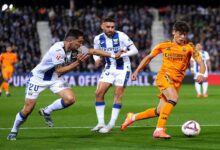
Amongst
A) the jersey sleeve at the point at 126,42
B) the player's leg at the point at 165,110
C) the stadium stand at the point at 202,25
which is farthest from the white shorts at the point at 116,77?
the stadium stand at the point at 202,25

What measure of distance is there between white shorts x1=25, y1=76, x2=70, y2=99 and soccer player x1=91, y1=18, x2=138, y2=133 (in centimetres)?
123

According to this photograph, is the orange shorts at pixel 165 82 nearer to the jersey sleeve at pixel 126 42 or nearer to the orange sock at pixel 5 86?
the jersey sleeve at pixel 126 42

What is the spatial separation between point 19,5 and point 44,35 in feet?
23.0

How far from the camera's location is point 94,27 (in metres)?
38.3

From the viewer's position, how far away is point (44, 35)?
4028 cm

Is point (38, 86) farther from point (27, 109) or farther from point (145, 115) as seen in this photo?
point (145, 115)

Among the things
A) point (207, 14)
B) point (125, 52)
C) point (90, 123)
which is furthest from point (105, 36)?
point (207, 14)

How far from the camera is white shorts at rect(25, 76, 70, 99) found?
10484mm

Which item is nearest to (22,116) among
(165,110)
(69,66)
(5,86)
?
(69,66)

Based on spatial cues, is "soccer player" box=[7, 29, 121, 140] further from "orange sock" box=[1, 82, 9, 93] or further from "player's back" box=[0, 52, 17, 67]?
"player's back" box=[0, 52, 17, 67]

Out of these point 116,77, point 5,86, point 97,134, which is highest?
point 116,77

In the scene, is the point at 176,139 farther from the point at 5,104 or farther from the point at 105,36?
the point at 5,104

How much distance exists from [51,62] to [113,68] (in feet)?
5.90

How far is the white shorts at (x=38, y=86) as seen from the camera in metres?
10.5
